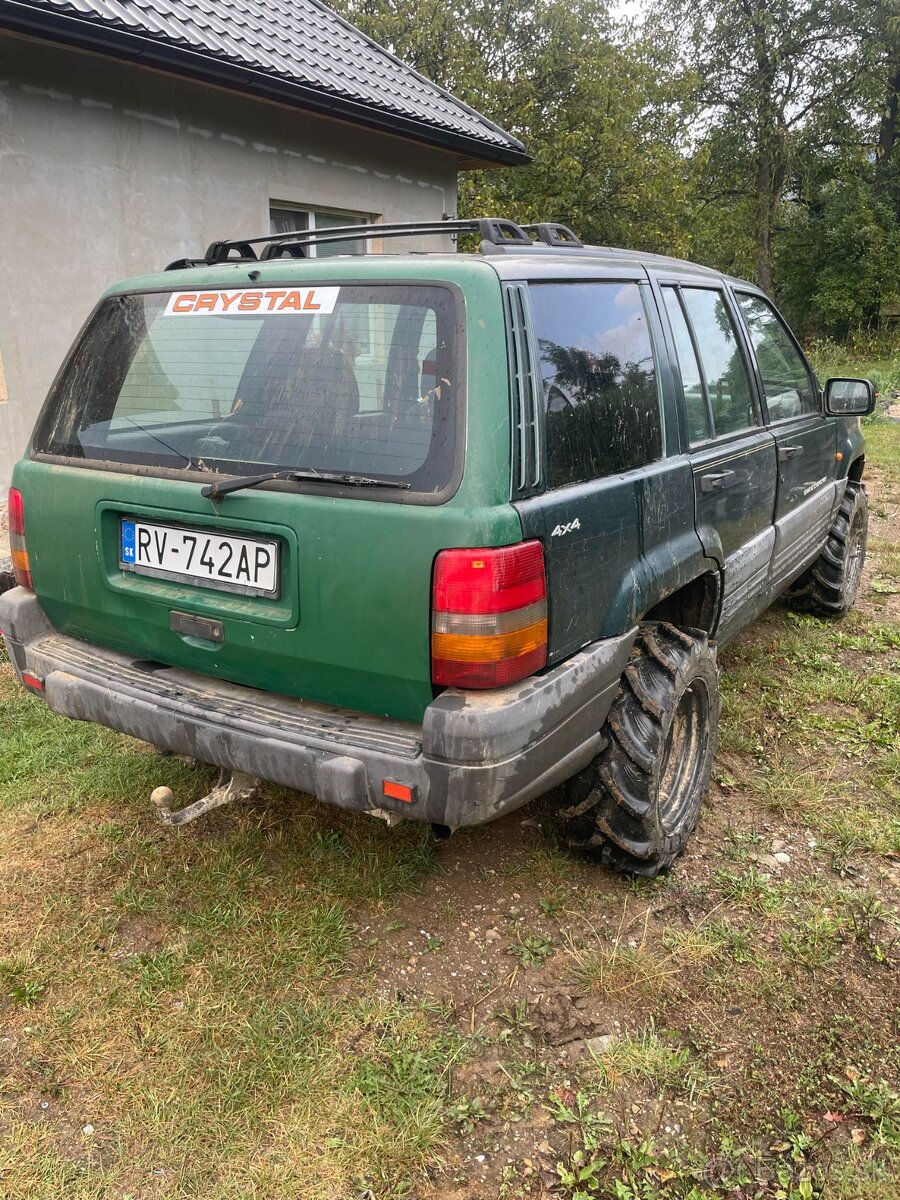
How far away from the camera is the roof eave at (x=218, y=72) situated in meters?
5.49

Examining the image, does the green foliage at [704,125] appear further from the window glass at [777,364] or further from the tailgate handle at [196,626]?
the tailgate handle at [196,626]

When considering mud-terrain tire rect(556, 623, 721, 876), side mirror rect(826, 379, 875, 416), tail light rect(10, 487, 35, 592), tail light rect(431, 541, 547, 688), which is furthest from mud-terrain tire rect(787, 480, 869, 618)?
tail light rect(10, 487, 35, 592)

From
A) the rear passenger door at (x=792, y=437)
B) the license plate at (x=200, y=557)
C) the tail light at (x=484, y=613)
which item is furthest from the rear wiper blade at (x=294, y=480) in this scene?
the rear passenger door at (x=792, y=437)

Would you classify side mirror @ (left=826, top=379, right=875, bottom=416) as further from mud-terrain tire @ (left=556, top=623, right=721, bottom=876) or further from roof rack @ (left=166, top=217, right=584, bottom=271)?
mud-terrain tire @ (left=556, top=623, right=721, bottom=876)

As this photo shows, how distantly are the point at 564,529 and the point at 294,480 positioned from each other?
2.25ft

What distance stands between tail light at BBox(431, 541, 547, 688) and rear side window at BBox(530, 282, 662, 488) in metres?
0.30

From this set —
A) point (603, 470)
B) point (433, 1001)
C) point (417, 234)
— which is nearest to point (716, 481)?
point (603, 470)

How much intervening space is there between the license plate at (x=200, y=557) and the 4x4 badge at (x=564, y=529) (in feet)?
2.30

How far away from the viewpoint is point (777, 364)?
409cm

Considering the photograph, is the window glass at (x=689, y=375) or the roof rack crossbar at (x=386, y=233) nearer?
the roof rack crossbar at (x=386, y=233)

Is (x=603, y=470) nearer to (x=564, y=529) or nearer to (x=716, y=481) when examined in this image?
(x=564, y=529)

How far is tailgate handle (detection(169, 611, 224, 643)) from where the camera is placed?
2.36 m

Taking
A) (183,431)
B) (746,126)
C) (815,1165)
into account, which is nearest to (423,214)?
(183,431)

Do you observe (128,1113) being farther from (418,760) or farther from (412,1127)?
(418,760)
